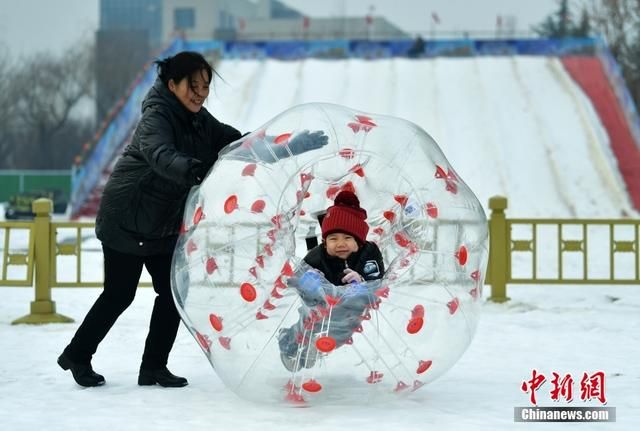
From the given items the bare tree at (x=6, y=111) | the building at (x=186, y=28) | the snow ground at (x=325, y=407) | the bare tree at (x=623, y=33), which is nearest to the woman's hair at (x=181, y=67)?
the snow ground at (x=325, y=407)

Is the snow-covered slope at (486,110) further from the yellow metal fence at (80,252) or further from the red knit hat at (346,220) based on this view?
the red knit hat at (346,220)

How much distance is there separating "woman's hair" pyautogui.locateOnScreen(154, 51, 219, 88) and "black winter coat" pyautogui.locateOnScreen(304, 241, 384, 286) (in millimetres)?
1081

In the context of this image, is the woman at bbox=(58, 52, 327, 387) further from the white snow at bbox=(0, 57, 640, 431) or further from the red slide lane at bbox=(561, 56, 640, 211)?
the red slide lane at bbox=(561, 56, 640, 211)

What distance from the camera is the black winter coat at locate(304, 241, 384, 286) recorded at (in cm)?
557

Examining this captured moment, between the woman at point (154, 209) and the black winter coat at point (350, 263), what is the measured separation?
560mm

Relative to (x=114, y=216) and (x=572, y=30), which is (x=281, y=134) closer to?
(x=114, y=216)

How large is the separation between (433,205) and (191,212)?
1.24 metres

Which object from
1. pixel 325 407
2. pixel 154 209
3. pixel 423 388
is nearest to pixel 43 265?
pixel 154 209

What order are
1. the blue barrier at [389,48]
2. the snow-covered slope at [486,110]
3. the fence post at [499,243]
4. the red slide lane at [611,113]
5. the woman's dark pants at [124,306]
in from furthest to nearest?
the blue barrier at [389,48] < the red slide lane at [611,113] < the snow-covered slope at [486,110] < the fence post at [499,243] < the woman's dark pants at [124,306]

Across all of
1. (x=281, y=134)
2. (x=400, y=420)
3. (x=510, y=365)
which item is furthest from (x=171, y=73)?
(x=510, y=365)

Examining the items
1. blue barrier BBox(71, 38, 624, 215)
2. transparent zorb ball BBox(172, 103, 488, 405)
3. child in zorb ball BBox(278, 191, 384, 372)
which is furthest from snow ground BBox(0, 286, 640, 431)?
blue barrier BBox(71, 38, 624, 215)

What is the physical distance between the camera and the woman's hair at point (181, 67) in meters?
5.72

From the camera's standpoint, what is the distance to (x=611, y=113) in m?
27.8

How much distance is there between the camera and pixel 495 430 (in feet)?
15.9
